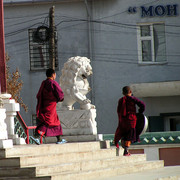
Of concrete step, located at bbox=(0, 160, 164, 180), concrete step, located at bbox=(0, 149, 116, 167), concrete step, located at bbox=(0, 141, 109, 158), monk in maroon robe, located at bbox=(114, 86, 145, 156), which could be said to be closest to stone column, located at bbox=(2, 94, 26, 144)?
concrete step, located at bbox=(0, 141, 109, 158)

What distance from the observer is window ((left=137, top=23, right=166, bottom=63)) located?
3016 centimetres

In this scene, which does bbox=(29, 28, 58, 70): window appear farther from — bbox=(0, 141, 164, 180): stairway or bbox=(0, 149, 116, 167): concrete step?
bbox=(0, 149, 116, 167): concrete step

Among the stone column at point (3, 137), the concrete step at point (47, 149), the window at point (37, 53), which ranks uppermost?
the window at point (37, 53)

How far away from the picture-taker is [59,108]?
50.3 ft

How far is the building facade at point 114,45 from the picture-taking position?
29969mm

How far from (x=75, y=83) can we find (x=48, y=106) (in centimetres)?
184

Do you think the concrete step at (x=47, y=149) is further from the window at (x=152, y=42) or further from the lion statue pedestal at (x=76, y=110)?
the window at (x=152, y=42)

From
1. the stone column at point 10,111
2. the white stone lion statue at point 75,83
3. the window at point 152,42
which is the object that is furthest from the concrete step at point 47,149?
the window at point 152,42

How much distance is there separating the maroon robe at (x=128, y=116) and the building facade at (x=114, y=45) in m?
15.6

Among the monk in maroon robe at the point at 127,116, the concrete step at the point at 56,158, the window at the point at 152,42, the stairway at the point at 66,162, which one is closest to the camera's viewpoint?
the stairway at the point at 66,162

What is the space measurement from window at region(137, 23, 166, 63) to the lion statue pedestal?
15.1 meters

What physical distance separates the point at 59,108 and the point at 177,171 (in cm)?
329

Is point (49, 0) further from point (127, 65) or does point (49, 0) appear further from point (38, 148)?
point (38, 148)

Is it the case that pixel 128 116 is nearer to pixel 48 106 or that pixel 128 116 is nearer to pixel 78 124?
pixel 78 124
